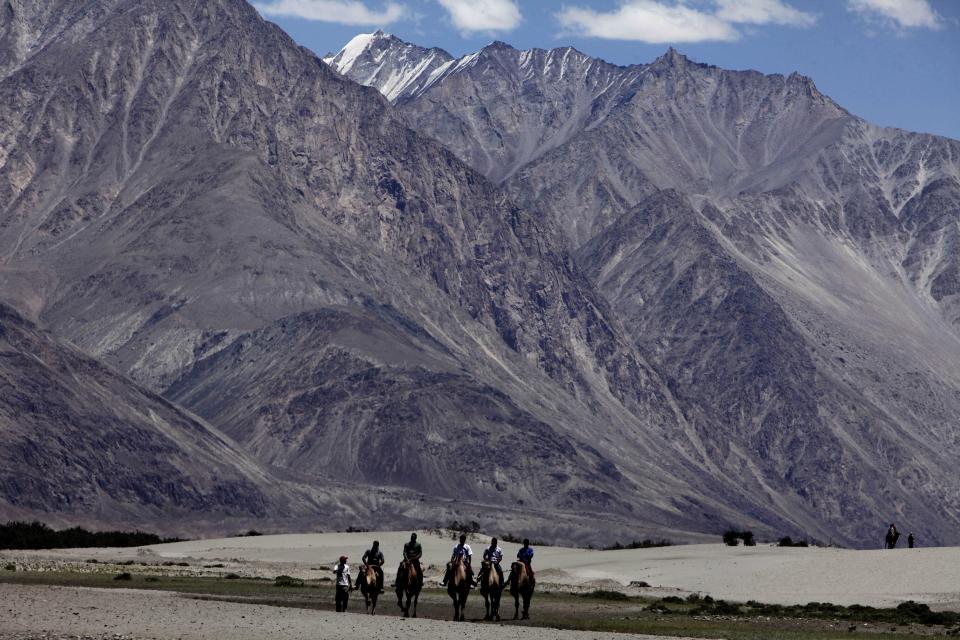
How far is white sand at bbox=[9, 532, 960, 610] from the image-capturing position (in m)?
78.1

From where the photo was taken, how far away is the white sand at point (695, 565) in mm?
78125

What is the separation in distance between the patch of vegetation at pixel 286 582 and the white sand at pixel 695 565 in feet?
14.8

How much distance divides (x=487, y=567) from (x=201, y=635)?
14257 millimetres

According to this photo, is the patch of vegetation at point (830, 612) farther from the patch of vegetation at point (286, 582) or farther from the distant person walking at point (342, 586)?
the patch of vegetation at point (286, 582)

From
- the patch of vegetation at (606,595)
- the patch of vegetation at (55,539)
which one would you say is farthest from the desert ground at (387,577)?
the patch of vegetation at (55,539)

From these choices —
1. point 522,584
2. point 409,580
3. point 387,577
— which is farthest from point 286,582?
point 409,580

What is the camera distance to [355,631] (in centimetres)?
5472

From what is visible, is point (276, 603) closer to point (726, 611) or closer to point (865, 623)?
point (726, 611)

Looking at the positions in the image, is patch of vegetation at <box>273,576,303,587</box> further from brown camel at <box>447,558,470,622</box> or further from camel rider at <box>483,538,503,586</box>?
brown camel at <box>447,558,470,622</box>

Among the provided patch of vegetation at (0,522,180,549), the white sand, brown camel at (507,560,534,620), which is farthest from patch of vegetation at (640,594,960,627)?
→ patch of vegetation at (0,522,180,549)

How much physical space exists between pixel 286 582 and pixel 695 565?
65.5ft

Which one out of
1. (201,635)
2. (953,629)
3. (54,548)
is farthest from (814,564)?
(54,548)

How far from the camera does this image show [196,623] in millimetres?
54219

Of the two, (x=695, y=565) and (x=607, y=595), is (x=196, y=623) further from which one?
(x=695, y=565)
